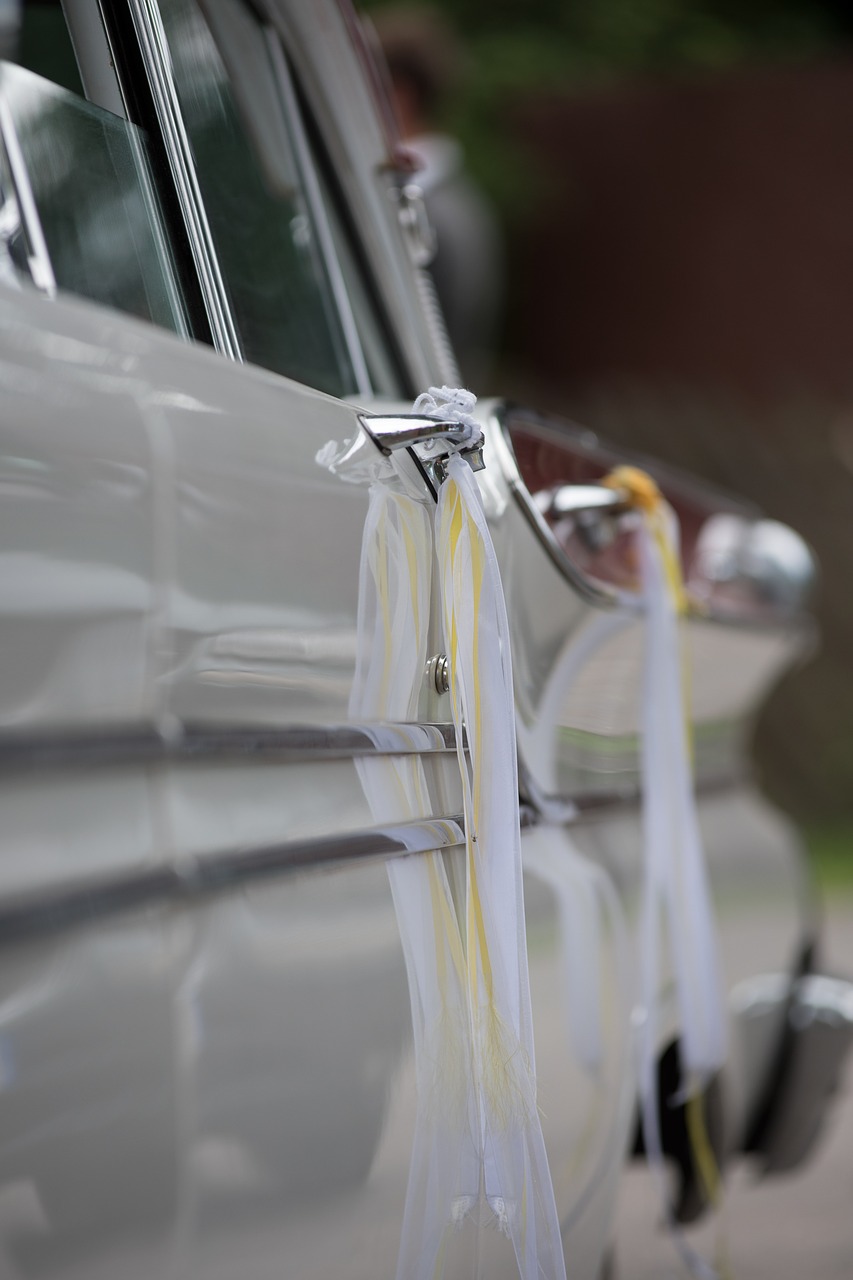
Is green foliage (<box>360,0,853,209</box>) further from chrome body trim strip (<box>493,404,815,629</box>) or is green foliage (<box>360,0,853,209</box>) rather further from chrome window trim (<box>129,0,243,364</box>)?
chrome window trim (<box>129,0,243,364</box>)

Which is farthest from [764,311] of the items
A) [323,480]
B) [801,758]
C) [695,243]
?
[323,480]

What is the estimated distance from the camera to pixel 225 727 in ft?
2.96

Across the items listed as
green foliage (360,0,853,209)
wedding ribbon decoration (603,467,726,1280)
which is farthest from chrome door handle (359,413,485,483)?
green foliage (360,0,853,209)

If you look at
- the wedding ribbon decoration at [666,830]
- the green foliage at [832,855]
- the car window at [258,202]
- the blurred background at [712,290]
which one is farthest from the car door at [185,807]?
the blurred background at [712,290]

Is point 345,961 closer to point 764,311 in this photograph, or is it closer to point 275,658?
point 275,658

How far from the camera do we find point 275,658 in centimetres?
95

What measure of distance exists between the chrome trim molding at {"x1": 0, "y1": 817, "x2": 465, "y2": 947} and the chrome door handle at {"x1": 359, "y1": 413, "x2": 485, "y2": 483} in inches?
11.6

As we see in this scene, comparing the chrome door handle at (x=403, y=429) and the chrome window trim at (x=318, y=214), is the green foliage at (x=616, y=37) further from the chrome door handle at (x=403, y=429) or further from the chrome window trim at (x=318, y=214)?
the chrome door handle at (x=403, y=429)

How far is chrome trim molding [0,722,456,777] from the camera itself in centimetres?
77

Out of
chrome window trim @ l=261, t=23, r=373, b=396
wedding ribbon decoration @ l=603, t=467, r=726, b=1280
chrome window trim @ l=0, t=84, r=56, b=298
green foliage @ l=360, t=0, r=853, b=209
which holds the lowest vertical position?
wedding ribbon decoration @ l=603, t=467, r=726, b=1280

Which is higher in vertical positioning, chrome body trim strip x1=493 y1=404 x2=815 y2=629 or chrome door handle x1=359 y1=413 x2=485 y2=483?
chrome door handle x1=359 y1=413 x2=485 y2=483

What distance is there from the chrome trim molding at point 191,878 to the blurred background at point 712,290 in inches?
213

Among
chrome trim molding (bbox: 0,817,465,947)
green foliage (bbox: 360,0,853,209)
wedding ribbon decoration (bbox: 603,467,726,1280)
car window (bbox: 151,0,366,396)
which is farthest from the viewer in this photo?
green foliage (bbox: 360,0,853,209)

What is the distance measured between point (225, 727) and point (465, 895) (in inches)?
13.3
